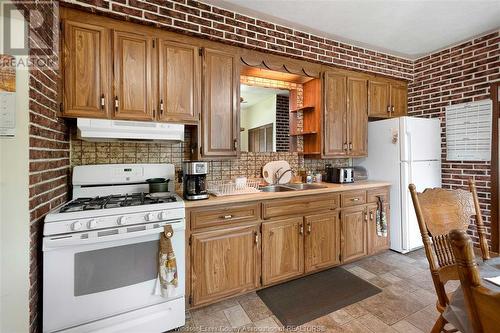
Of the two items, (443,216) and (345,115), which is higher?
(345,115)

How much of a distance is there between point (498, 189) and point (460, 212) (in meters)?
2.03

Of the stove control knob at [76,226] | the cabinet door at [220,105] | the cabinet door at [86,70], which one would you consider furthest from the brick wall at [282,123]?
the stove control knob at [76,226]

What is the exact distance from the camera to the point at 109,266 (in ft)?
4.86

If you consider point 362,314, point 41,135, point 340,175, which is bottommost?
point 362,314

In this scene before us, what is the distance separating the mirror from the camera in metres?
2.65

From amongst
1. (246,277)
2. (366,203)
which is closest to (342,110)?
(366,203)

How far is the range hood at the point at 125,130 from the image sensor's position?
1720 millimetres

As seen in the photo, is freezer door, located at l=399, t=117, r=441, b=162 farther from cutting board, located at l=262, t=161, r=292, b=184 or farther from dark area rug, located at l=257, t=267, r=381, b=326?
dark area rug, located at l=257, t=267, r=381, b=326

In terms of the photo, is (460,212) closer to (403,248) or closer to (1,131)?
(403,248)

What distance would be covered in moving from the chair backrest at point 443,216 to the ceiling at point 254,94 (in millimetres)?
1895

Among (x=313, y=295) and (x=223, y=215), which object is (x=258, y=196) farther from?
(x=313, y=295)

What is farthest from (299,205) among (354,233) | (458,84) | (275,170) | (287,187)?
(458,84)

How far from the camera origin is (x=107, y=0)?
1782mm

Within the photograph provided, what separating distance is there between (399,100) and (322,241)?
98.3 inches
